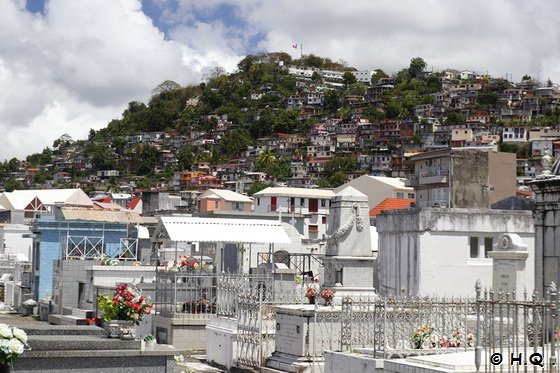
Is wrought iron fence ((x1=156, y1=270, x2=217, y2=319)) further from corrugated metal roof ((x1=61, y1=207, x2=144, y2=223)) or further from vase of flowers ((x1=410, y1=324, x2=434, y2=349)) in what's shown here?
corrugated metal roof ((x1=61, y1=207, x2=144, y2=223))

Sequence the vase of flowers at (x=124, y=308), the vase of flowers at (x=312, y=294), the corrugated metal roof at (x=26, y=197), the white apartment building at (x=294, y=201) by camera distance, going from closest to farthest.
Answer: the vase of flowers at (x=124, y=308)
the vase of flowers at (x=312, y=294)
the corrugated metal roof at (x=26, y=197)
the white apartment building at (x=294, y=201)

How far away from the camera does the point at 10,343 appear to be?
12070 mm

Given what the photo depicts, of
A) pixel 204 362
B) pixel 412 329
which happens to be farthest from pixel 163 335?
pixel 412 329

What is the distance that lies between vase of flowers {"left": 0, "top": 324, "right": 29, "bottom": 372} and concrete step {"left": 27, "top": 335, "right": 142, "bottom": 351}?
3.10 ft

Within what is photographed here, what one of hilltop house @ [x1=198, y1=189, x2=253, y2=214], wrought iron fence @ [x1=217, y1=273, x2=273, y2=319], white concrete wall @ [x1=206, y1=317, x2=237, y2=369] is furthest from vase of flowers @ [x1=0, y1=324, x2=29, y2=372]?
hilltop house @ [x1=198, y1=189, x2=253, y2=214]

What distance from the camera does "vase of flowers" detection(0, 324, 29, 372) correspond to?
1208 centimetres

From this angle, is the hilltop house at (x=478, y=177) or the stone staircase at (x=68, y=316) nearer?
the stone staircase at (x=68, y=316)

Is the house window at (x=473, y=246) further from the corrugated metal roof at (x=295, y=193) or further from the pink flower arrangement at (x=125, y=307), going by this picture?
the corrugated metal roof at (x=295, y=193)

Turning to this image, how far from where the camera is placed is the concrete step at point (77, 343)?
1338 cm

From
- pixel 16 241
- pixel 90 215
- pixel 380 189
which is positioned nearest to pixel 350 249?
pixel 90 215

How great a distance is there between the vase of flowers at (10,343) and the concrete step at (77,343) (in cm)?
95

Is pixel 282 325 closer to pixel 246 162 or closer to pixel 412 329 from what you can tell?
pixel 412 329

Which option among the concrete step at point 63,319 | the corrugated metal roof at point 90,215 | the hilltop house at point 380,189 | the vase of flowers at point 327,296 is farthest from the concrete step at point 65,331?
the hilltop house at point 380,189

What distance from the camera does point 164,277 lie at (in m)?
29.5
